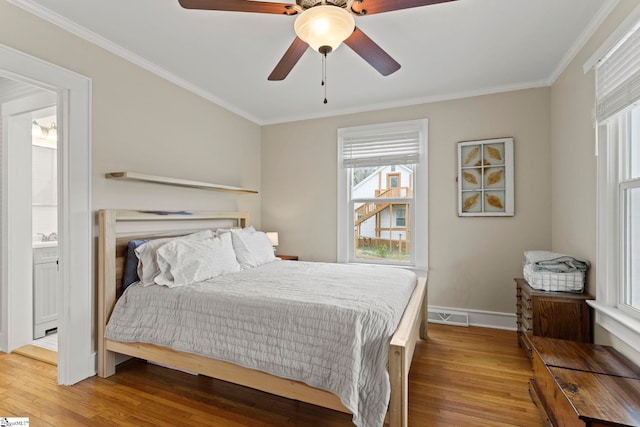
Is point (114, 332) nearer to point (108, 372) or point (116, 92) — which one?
point (108, 372)

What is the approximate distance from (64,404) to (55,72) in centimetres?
227

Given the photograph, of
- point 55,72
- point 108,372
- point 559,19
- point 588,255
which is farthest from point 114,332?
point 559,19

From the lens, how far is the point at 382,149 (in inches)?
155

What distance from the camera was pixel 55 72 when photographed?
2.20 meters

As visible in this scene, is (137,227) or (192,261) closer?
(192,261)

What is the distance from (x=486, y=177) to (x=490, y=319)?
5.18ft

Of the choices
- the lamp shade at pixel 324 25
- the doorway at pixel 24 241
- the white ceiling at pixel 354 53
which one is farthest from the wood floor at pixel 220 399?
the white ceiling at pixel 354 53

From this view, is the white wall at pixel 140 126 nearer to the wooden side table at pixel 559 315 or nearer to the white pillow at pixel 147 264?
the white pillow at pixel 147 264

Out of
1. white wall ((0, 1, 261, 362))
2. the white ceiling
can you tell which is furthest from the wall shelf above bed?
the white ceiling

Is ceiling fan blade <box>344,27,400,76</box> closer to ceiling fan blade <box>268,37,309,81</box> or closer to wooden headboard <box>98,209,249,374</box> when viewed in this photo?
ceiling fan blade <box>268,37,309,81</box>

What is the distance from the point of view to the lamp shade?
1541mm

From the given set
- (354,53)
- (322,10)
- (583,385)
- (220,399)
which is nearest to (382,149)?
(354,53)

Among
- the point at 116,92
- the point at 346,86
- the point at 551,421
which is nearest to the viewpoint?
the point at 551,421

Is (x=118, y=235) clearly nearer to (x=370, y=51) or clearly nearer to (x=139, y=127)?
(x=139, y=127)
